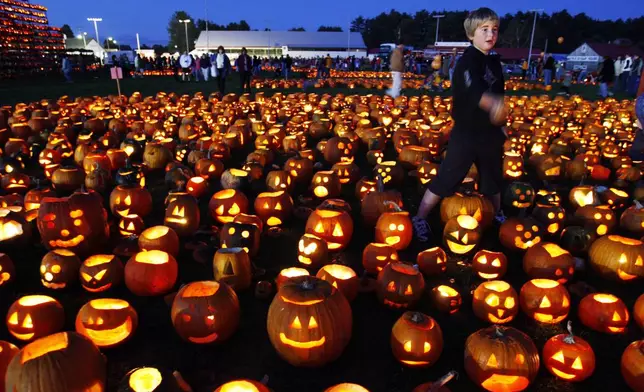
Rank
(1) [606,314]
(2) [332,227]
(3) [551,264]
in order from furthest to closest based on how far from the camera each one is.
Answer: (2) [332,227] → (3) [551,264] → (1) [606,314]

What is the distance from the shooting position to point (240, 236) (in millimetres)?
4660

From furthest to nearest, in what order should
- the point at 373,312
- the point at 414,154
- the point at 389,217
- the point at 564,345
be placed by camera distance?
the point at 414,154 → the point at 389,217 → the point at 373,312 → the point at 564,345

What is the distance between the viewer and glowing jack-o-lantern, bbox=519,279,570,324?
3.77m

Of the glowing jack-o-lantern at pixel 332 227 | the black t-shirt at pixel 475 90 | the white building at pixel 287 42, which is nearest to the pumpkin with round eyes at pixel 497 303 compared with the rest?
the glowing jack-o-lantern at pixel 332 227

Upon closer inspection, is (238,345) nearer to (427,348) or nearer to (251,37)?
(427,348)

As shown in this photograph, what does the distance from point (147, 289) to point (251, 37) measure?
10656cm

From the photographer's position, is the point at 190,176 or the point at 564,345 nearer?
the point at 564,345

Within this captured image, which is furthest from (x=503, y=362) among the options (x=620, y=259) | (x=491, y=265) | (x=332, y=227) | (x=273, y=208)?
(x=273, y=208)

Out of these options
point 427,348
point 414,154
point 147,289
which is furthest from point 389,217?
point 414,154

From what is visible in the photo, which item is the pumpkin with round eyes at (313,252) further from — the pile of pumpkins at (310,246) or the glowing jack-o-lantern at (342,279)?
the glowing jack-o-lantern at (342,279)

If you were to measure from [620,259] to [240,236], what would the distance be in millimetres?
3862

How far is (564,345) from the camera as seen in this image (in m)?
3.17

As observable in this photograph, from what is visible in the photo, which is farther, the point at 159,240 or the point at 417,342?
the point at 159,240

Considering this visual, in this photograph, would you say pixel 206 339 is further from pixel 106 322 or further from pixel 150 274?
pixel 150 274
